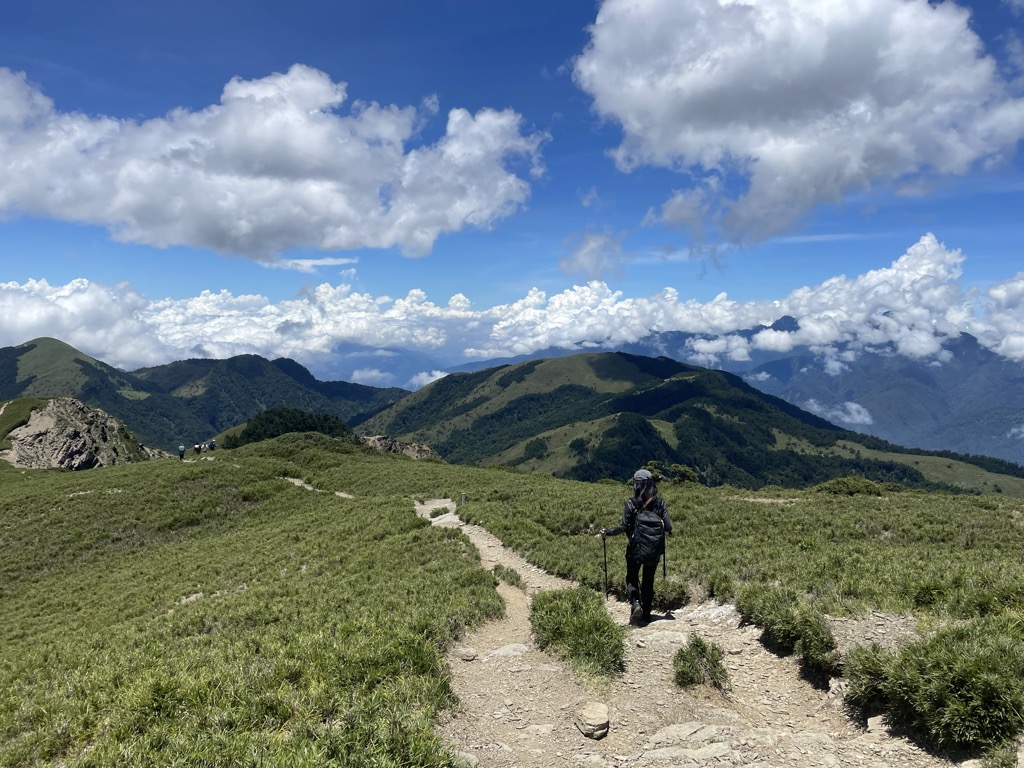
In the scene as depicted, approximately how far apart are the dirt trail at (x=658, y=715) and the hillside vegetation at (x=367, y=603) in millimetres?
625

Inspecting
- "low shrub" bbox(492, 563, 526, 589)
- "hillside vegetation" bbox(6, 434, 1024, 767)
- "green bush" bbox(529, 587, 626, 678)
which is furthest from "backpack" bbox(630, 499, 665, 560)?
"low shrub" bbox(492, 563, 526, 589)

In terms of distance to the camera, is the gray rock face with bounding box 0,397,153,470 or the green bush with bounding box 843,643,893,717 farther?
the gray rock face with bounding box 0,397,153,470

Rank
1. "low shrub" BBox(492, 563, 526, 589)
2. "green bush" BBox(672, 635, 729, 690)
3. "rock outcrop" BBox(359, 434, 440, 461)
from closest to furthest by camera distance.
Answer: "green bush" BBox(672, 635, 729, 690)
"low shrub" BBox(492, 563, 526, 589)
"rock outcrop" BBox(359, 434, 440, 461)

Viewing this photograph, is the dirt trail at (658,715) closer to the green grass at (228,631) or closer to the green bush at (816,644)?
the green bush at (816,644)

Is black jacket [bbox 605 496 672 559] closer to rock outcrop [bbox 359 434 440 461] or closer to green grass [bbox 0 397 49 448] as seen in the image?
green grass [bbox 0 397 49 448]

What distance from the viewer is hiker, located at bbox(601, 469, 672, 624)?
1409 centimetres

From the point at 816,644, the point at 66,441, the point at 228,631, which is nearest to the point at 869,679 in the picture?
the point at 816,644

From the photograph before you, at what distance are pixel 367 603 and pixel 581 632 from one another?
8014 mm

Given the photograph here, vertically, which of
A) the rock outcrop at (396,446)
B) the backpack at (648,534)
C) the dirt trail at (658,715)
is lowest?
the rock outcrop at (396,446)

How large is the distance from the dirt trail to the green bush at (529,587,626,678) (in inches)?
13.1

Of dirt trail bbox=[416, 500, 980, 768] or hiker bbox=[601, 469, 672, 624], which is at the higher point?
hiker bbox=[601, 469, 672, 624]

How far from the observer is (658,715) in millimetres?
9922

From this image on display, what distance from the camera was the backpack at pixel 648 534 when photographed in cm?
1402

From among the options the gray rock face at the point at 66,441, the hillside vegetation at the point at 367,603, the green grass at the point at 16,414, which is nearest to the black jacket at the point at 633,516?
the hillside vegetation at the point at 367,603
